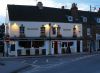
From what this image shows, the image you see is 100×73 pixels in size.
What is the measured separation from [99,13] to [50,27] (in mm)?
19562

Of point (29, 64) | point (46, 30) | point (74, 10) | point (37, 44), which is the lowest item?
point (29, 64)

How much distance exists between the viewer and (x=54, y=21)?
239 feet

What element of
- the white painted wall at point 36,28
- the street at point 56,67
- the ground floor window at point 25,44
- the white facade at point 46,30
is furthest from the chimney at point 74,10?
the street at point 56,67

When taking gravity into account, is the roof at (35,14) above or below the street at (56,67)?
above

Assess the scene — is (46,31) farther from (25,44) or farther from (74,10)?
(74,10)

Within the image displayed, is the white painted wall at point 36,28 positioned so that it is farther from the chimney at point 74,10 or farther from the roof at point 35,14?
the chimney at point 74,10

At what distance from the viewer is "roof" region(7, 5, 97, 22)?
6938 centimetres

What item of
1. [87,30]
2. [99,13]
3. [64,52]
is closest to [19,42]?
[64,52]

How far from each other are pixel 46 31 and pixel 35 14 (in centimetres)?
379

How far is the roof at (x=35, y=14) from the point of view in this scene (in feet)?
228

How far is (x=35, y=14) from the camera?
236 feet

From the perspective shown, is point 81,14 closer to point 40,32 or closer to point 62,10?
point 62,10

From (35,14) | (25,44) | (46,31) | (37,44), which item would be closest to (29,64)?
(25,44)

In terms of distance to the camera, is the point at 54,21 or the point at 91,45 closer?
the point at 54,21
